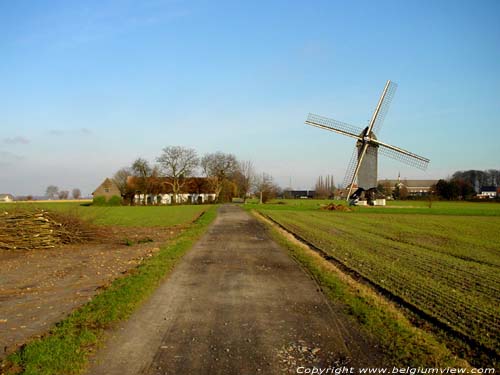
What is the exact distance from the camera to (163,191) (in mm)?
104000

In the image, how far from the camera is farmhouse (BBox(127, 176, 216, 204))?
102m

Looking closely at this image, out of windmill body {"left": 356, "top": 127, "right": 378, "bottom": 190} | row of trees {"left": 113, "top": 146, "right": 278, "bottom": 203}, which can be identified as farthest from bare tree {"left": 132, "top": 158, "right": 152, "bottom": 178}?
windmill body {"left": 356, "top": 127, "right": 378, "bottom": 190}

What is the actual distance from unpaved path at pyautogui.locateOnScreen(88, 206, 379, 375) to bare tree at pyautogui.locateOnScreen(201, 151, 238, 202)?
95.7 meters

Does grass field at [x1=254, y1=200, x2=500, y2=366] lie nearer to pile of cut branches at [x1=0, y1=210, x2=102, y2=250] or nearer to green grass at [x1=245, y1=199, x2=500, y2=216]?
pile of cut branches at [x1=0, y1=210, x2=102, y2=250]

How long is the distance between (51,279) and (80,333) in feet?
20.0

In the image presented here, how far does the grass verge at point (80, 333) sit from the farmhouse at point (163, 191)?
92.4m

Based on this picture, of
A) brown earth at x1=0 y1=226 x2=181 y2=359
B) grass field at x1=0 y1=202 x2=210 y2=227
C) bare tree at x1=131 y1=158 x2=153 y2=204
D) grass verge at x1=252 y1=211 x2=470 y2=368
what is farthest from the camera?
bare tree at x1=131 y1=158 x2=153 y2=204

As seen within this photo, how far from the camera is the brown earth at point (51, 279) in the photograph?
7.44 meters

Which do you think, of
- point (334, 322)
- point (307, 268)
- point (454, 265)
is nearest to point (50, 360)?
point (334, 322)

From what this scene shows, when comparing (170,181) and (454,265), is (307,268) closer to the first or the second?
(454,265)

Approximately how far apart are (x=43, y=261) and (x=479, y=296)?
1384cm

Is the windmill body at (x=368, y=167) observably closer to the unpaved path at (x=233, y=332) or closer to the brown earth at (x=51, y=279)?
the brown earth at (x=51, y=279)

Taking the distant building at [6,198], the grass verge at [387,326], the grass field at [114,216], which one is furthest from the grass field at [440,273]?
the distant building at [6,198]

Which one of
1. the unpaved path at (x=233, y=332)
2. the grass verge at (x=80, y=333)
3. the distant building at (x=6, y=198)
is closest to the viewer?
the grass verge at (x=80, y=333)
